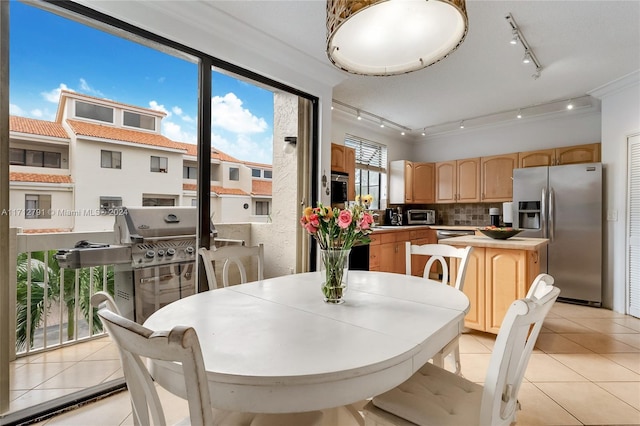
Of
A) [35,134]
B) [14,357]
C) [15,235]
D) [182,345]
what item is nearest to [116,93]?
[35,134]

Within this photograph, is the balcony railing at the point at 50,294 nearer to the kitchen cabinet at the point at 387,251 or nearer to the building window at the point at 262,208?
the building window at the point at 262,208

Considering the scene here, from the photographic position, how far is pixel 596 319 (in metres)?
3.51

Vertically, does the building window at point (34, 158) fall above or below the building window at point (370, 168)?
below

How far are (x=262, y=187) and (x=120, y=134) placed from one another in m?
1.50

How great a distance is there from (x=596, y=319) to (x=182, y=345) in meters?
4.46

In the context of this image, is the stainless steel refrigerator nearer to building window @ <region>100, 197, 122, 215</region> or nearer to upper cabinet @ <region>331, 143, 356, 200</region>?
upper cabinet @ <region>331, 143, 356, 200</region>

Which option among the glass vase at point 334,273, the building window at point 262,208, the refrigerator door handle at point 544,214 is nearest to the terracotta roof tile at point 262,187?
the building window at point 262,208

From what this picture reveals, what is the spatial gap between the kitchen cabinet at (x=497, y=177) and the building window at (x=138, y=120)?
480 cm

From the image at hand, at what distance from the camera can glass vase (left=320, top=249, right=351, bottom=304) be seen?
1383 millimetres

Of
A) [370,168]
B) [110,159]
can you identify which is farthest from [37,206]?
[370,168]

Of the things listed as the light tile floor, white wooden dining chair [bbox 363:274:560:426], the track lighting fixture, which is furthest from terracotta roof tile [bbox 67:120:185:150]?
the track lighting fixture

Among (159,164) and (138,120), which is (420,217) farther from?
(138,120)

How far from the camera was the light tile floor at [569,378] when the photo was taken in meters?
1.85

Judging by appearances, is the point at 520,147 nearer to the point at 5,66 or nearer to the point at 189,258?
the point at 189,258
